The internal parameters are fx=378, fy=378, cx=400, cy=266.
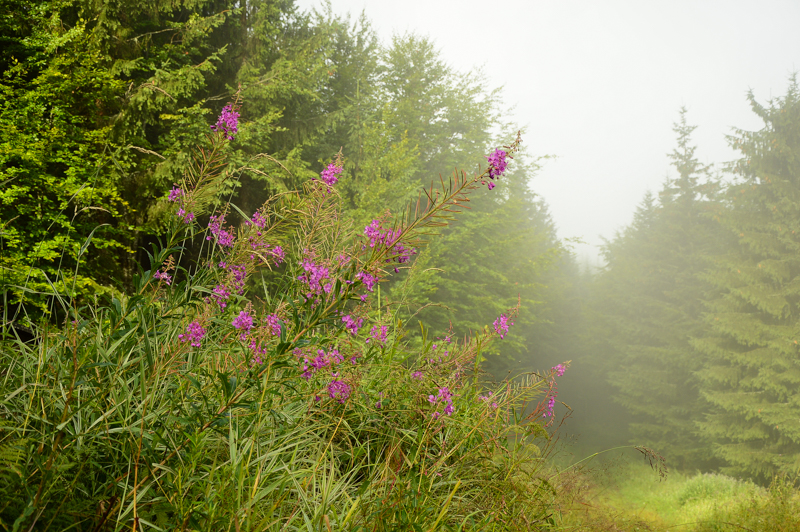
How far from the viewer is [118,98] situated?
6980 mm

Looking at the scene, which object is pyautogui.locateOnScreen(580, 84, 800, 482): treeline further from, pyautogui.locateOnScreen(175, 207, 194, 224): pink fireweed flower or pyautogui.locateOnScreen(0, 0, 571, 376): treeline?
pyautogui.locateOnScreen(175, 207, 194, 224): pink fireweed flower

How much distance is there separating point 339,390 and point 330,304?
2.41ft

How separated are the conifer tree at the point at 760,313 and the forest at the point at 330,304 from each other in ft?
0.31

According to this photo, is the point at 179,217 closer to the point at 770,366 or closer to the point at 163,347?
the point at 163,347

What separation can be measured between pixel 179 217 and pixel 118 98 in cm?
747

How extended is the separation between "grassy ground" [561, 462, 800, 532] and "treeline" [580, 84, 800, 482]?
2.27m

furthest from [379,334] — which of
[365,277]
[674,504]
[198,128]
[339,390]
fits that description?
[674,504]

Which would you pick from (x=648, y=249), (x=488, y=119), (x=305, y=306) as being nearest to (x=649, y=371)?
(x=648, y=249)

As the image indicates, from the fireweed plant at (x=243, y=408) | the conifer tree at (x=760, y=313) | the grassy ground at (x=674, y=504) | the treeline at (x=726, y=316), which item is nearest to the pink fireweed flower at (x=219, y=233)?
the fireweed plant at (x=243, y=408)

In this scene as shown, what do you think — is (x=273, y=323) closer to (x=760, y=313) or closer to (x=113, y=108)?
(x=113, y=108)

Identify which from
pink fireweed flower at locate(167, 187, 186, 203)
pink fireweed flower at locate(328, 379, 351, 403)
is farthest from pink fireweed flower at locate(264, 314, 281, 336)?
pink fireweed flower at locate(167, 187, 186, 203)

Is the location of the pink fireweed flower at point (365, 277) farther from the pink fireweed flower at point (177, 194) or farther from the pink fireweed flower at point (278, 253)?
the pink fireweed flower at point (177, 194)

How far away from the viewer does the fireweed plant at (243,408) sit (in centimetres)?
114

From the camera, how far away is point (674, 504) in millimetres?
Result: 8734
